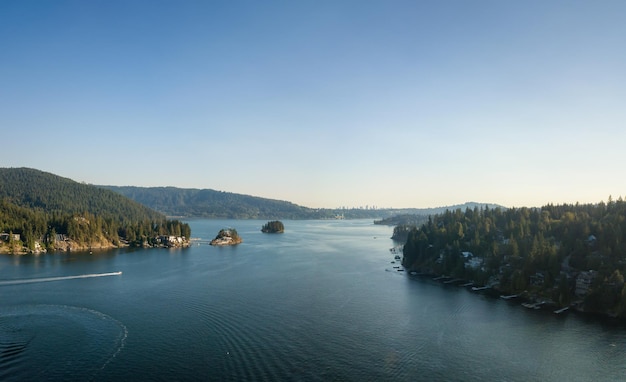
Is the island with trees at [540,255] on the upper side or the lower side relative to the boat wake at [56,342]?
upper

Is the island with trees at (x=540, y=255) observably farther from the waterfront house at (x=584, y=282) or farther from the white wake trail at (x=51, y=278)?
the white wake trail at (x=51, y=278)

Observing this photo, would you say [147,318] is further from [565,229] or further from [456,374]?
[565,229]

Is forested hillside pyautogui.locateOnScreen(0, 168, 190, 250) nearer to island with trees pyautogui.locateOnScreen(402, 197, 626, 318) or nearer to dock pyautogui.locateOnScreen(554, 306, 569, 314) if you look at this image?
island with trees pyautogui.locateOnScreen(402, 197, 626, 318)

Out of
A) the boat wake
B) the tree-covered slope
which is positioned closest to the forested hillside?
the tree-covered slope

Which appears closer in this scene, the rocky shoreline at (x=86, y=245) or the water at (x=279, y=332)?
the water at (x=279, y=332)

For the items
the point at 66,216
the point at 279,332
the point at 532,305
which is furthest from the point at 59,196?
the point at 532,305

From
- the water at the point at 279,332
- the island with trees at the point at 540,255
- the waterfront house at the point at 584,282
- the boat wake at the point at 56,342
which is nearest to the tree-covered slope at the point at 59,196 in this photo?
the water at the point at 279,332
